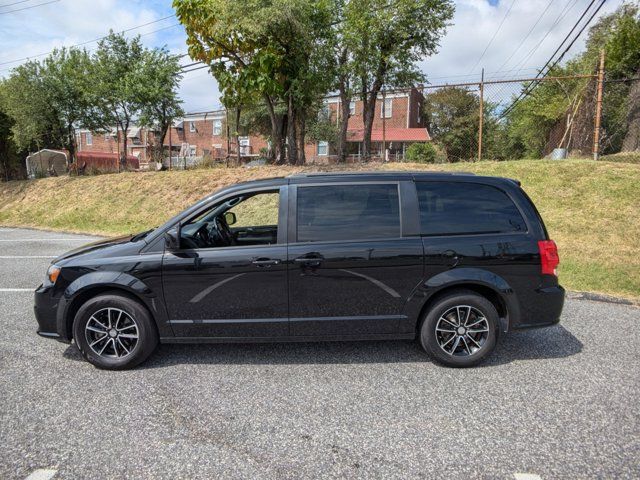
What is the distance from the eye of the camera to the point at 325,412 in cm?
310

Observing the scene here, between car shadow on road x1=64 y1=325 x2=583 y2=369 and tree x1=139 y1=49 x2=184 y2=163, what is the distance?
15212 millimetres

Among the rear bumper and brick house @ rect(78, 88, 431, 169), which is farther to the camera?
brick house @ rect(78, 88, 431, 169)

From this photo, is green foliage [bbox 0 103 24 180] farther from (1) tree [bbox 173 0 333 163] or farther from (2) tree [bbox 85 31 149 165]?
(1) tree [bbox 173 0 333 163]

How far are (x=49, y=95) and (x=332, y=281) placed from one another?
Answer: 20.9 m

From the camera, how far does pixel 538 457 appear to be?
2.58 m

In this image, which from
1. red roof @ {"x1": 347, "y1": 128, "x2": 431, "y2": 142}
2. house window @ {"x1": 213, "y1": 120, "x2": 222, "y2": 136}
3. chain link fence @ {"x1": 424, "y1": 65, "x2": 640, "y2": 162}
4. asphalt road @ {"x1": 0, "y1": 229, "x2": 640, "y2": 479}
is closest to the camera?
asphalt road @ {"x1": 0, "y1": 229, "x2": 640, "y2": 479}

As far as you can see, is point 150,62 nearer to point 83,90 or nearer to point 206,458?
point 83,90

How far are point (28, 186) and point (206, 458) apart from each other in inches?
878

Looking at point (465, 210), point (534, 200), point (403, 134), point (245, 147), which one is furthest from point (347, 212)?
point (245, 147)

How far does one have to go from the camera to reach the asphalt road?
8.33 ft

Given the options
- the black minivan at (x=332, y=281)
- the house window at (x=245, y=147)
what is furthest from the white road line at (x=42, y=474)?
the house window at (x=245, y=147)

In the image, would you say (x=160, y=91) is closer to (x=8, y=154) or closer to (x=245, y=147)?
(x=8, y=154)

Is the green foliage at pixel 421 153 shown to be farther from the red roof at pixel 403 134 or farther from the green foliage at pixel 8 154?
the green foliage at pixel 8 154

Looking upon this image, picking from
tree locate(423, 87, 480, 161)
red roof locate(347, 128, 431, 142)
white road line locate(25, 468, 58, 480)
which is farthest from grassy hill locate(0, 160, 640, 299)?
tree locate(423, 87, 480, 161)
